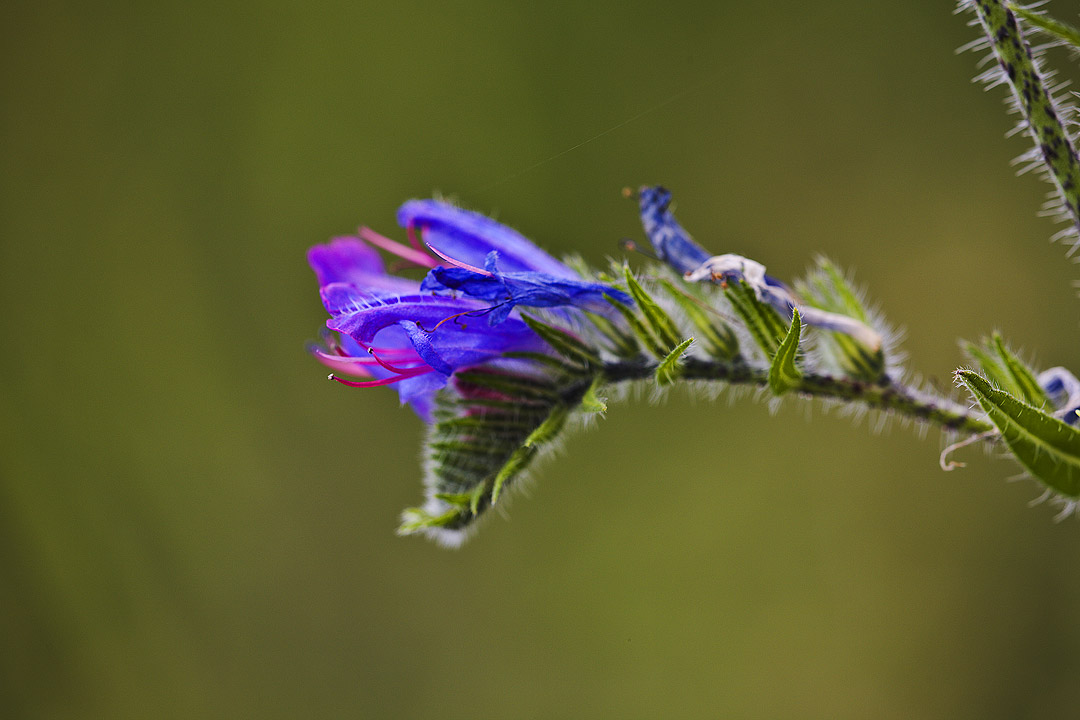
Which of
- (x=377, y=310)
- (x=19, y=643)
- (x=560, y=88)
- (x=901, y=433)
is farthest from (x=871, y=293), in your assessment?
(x=19, y=643)

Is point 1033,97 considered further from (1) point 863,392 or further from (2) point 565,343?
(2) point 565,343

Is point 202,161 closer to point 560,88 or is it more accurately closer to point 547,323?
point 560,88

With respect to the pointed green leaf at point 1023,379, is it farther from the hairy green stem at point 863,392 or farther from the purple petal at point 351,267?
the purple petal at point 351,267

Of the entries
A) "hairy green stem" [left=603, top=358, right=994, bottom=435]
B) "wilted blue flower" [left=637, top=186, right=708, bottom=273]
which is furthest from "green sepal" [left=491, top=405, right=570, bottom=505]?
"wilted blue flower" [left=637, top=186, right=708, bottom=273]

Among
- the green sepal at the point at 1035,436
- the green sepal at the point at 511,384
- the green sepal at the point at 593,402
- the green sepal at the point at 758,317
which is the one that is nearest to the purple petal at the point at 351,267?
the green sepal at the point at 511,384

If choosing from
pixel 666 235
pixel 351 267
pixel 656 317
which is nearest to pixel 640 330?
pixel 656 317

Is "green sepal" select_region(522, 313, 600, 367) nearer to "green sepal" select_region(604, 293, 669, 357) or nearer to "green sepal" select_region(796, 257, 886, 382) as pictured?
"green sepal" select_region(604, 293, 669, 357)
